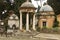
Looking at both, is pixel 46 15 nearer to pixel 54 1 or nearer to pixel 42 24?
pixel 42 24

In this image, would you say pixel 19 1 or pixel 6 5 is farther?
pixel 6 5

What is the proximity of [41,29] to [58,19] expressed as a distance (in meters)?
5.80

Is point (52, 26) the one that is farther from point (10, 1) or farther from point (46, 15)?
point (10, 1)

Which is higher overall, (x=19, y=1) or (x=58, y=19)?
(x=19, y=1)

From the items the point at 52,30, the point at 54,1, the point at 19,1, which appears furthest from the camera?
the point at 54,1

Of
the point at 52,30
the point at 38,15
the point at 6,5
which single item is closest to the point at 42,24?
the point at 38,15

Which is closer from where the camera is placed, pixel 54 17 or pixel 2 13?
pixel 54 17

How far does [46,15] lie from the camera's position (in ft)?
148

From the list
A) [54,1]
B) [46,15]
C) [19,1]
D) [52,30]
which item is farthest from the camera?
[54,1]

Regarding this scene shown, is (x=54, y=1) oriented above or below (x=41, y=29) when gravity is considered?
above

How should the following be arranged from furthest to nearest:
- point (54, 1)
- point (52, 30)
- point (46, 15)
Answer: point (54, 1), point (46, 15), point (52, 30)

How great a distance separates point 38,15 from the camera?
4597 cm

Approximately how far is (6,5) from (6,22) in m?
13.1

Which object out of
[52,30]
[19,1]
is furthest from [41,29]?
[19,1]
